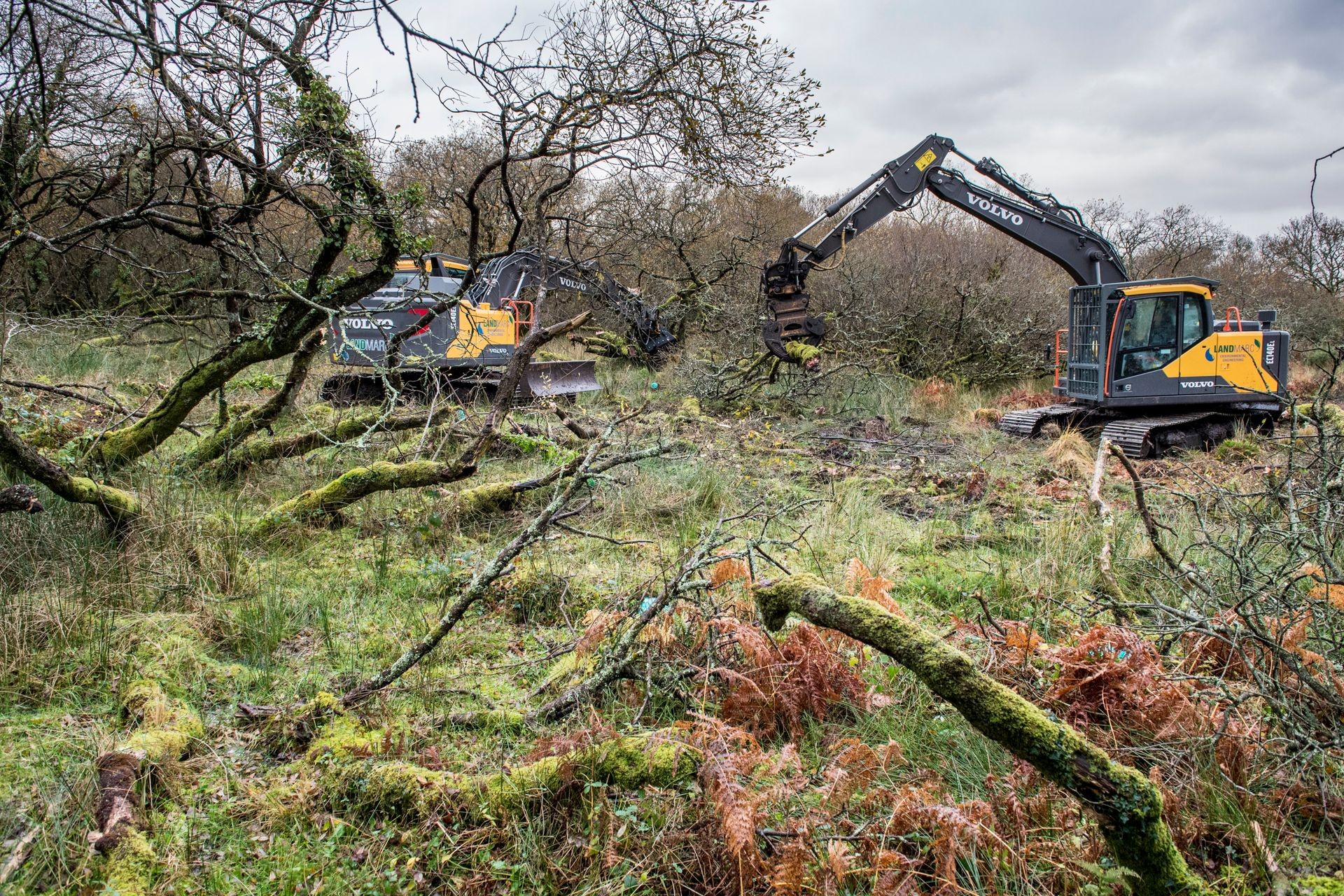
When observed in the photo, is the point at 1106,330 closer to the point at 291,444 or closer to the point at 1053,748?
the point at 291,444

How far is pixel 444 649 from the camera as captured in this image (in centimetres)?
350

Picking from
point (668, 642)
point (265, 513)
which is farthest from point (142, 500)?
point (668, 642)

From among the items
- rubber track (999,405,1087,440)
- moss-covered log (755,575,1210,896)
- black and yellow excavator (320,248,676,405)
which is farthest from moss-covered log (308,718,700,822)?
rubber track (999,405,1087,440)

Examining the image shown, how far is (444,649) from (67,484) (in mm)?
2127

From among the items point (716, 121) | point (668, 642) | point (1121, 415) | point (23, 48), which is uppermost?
point (716, 121)

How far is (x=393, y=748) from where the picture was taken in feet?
8.51

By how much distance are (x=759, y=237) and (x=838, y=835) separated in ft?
44.5

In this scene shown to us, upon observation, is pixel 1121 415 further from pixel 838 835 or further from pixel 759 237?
pixel 838 835

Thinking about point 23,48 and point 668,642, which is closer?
point 668,642

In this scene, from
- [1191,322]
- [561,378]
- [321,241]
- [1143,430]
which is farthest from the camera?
[561,378]

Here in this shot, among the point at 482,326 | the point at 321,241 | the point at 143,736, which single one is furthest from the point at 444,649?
the point at 482,326

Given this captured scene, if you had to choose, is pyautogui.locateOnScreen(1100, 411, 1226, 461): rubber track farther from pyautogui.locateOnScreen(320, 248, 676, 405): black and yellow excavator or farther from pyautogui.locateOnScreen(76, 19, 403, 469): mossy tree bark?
pyautogui.locateOnScreen(76, 19, 403, 469): mossy tree bark

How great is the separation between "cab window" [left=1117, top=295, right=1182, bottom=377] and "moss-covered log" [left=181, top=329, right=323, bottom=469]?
945 centimetres

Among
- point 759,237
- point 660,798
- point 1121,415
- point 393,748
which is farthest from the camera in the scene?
point 759,237
